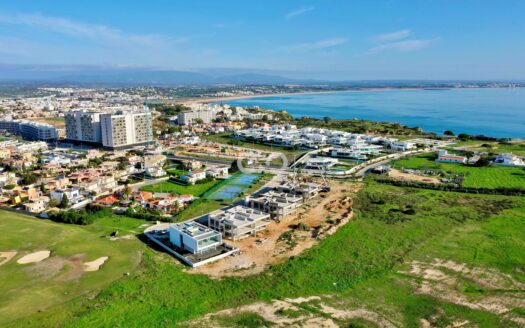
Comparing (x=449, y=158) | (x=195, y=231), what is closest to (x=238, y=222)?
(x=195, y=231)

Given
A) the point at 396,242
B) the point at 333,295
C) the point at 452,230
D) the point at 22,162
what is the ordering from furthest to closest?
the point at 22,162, the point at 452,230, the point at 396,242, the point at 333,295

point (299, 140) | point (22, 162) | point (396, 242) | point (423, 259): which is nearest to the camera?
point (423, 259)

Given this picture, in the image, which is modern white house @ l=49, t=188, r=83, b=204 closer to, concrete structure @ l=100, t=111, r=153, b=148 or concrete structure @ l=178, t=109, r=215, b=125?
concrete structure @ l=100, t=111, r=153, b=148

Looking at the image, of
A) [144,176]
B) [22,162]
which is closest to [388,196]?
[144,176]

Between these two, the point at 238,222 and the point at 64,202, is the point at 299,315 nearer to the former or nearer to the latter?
the point at 238,222

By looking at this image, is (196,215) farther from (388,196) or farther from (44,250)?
(388,196)
